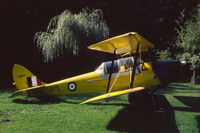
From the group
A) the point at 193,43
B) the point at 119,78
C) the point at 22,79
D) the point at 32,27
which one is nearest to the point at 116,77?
the point at 119,78

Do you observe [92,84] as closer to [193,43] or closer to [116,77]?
[116,77]

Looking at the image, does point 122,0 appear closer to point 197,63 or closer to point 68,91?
point 197,63

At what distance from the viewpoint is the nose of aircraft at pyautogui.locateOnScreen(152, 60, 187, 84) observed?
7672mm

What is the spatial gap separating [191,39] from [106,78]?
34.1 feet

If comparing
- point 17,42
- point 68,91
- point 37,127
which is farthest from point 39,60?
point 37,127

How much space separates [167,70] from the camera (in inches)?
303

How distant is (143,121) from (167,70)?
2291 mm

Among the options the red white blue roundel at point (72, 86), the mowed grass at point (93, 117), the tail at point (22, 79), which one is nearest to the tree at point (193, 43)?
the mowed grass at point (93, 117)

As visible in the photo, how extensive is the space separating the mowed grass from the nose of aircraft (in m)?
1.04

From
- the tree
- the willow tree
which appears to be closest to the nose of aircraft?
the willow tree

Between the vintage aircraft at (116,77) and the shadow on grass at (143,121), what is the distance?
0.79 metres

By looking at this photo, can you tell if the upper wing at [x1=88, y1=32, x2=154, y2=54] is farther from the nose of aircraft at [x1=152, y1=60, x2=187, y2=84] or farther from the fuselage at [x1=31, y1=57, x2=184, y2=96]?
the nose of aircraft at [x1=152, y1=60, x2=187, y2=84]

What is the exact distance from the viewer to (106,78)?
8312 mm

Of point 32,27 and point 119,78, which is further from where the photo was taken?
point 32,27
